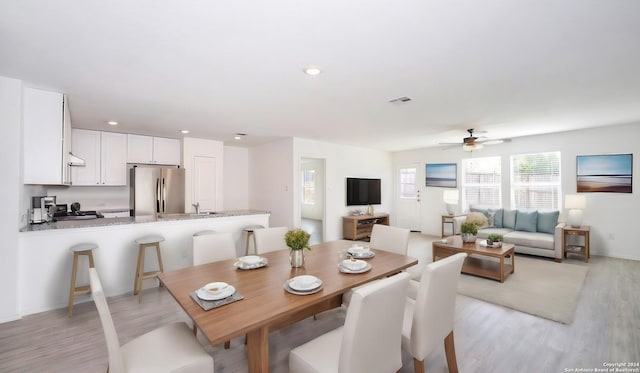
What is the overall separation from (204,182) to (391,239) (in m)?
4.22

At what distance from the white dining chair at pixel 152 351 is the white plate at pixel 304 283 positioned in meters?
0.58

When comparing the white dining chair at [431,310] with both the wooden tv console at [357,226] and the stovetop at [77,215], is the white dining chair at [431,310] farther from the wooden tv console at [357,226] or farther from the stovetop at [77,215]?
the stovetop at [77,215]

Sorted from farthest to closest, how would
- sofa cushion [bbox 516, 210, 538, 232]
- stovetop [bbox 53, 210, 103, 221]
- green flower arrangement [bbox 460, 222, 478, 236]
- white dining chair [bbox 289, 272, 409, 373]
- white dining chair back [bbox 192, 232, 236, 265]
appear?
sofa cushion [bbox 516, 210, 538, 232], green flower arrangement [bbox 460, 222, 478, 236], stovetop [bbox 53, 210, 103, 221], white dining chair back [bbox 192, 232, 236, 265], white dining chair [bbox 289, 272, 409, 373]

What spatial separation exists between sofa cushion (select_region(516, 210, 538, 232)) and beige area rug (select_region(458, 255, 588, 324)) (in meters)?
0.98

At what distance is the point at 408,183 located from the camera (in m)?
7.92

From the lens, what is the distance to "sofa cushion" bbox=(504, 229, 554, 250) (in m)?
4.69

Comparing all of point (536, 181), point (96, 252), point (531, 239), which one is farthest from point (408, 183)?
point (96, 252)

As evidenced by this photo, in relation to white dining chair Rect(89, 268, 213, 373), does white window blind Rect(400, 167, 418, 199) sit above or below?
above

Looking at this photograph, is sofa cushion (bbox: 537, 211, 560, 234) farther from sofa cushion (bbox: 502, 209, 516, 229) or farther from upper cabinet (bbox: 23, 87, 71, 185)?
upper cabinet (bbox: 23, 87, 71, 185)

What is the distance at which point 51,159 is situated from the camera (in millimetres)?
2980

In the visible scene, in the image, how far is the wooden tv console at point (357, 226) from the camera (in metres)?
6.45

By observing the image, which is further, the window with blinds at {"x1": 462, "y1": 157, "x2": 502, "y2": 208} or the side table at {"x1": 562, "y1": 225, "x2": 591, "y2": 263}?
the window with blinds at {"x1": 462, "y1": 157, "x2": 502, "y2": 208}

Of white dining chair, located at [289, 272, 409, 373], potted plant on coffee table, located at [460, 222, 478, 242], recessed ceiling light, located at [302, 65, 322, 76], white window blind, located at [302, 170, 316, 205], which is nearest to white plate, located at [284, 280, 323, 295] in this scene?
white dining chair, located at [289, 272, 409, 373]

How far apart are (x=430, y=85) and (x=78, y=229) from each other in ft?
13.8
